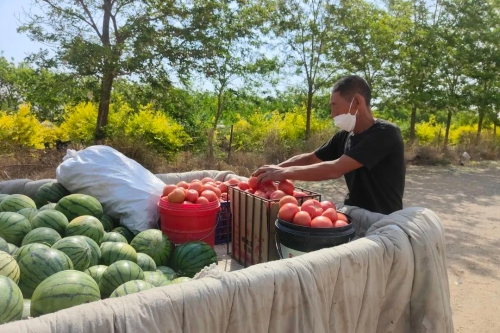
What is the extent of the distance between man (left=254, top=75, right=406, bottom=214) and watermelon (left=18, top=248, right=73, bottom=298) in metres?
1.64

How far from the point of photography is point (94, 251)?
2.97 meters

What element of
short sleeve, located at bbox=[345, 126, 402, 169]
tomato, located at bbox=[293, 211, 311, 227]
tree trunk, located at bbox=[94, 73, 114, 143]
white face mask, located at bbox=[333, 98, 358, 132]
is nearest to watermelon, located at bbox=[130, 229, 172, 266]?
tomato, located at bbox=[293, 211, 311, 227]

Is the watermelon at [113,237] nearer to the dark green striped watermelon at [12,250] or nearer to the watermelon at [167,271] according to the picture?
the watermelon at [167,271]

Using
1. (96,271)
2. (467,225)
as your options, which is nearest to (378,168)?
(96,271)

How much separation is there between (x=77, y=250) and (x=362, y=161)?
2.15 metres

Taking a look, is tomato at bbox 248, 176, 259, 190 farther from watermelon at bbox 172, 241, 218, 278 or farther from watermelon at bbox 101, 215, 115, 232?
watermelon at bbox 101, 215, 115, 232

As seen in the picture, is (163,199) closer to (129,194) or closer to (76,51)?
(129,194)

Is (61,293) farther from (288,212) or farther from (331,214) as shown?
(331,214)

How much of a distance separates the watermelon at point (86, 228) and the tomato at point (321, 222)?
166 cm

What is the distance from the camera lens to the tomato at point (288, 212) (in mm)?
2890

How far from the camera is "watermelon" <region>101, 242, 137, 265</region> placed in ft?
9.88

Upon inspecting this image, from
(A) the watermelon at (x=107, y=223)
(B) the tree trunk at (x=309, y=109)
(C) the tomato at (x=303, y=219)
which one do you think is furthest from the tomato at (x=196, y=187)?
(B) the tree trunk at (x=309, y=109)

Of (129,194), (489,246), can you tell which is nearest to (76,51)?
(129,194)

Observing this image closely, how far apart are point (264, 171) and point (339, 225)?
92 cm
